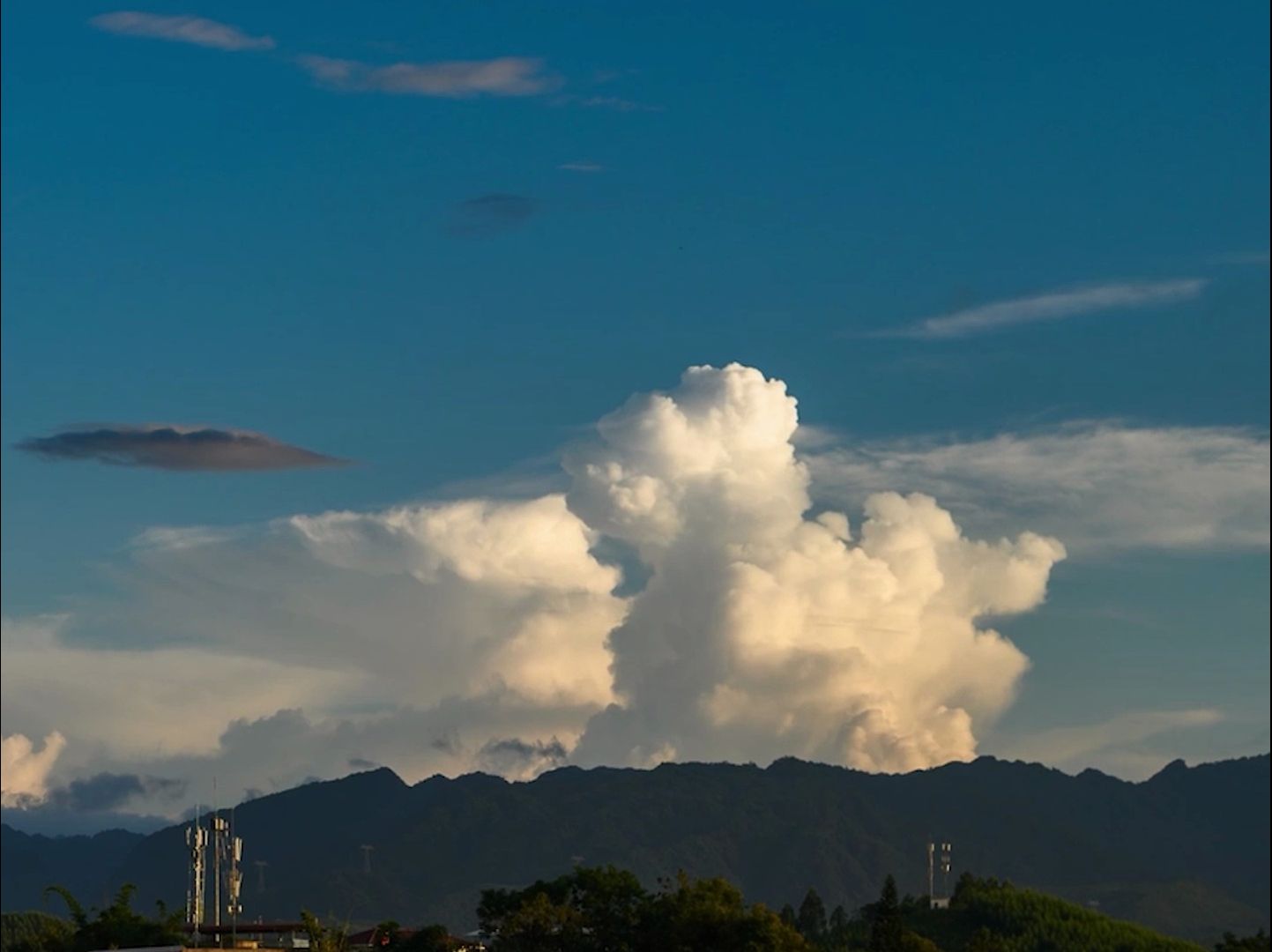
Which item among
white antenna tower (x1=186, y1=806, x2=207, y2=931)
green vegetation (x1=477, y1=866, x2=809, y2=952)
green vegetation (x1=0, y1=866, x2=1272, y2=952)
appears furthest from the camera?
white antenna tower (x1=186, y1=806, x2=207, y2=931)

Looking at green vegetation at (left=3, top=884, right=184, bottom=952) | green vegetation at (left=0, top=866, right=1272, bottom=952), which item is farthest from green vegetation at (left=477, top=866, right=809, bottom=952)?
green vegetation at (left=3, top=884, right=184, bottom=952)

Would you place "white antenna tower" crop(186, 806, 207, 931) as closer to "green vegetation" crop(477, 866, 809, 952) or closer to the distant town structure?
the distant town structure

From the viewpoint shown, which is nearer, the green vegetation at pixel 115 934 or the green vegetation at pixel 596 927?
the green vegetation at pixel 596 927

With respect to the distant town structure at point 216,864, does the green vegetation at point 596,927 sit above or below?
below

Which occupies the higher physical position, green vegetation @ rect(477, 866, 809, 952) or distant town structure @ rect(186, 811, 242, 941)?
distant town structure @ rect(186, 811, 242, 941)

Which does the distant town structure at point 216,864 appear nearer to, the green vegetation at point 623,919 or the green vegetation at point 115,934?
the green vegetation at point 115,934

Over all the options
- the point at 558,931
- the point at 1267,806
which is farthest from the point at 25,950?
the point at 1267,806

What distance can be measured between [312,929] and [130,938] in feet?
159

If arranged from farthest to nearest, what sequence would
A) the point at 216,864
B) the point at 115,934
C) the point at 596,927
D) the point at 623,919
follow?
the point at 115,934 < the point at 216,864 < the point at 623,919 < the point at 596,927

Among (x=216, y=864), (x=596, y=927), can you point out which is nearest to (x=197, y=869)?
(x=216, y=864)

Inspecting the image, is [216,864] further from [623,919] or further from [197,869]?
[623,919]

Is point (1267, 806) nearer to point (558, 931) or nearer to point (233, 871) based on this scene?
point (558, 931)

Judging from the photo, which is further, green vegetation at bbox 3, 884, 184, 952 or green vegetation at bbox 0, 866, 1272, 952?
green vegetation at bbox 3, 884, 184, 952

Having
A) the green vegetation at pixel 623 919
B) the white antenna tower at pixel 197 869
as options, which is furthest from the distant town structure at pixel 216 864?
the green vegetation at pixel 623 919
